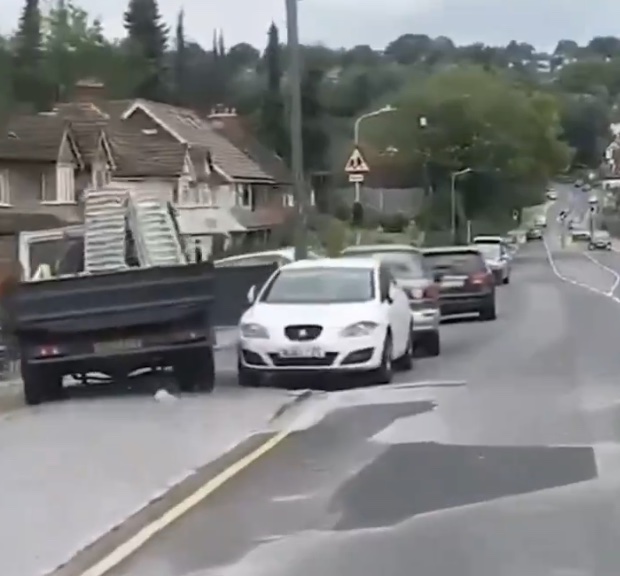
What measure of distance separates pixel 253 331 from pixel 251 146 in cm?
7384

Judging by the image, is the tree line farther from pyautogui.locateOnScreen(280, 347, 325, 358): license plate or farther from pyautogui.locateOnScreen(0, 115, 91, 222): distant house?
pyautogui.locateOnScreen(280, 347, 325, 358): license plate

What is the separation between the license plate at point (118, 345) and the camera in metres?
17.7

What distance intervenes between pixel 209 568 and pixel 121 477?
3214mm

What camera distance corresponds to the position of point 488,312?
3384 centimetres

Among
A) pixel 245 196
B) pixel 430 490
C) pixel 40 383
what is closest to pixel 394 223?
pixel 245 196

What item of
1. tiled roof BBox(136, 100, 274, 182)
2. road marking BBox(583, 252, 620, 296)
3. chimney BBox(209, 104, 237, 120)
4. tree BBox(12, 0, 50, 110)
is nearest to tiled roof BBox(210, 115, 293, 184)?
chimney BBox(209, 104, 237, 120)

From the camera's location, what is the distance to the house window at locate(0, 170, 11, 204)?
55328 mm

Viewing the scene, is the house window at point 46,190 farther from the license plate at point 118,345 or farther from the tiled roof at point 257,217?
the license plate at point 118,345

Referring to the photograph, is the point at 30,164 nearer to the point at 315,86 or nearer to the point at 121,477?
the point at 315,86

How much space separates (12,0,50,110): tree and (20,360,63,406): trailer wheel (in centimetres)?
7751

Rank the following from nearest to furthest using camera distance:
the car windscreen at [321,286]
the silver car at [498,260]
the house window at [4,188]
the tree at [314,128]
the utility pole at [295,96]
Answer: the car windscreen at [321,286] < the utility pole at [295,96] < the house window at [4,188] < the silver car at [498,260] < the tree at [314,128]

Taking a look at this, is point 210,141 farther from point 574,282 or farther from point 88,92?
point 574,282

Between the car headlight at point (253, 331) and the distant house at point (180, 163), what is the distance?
125 ft

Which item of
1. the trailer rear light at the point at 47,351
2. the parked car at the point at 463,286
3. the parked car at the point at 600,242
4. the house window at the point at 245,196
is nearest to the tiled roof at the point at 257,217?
the house window at the point at 245,196
